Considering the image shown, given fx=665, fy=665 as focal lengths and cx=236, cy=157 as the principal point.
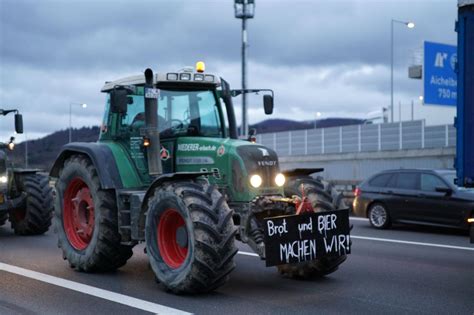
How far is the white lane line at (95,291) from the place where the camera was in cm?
714

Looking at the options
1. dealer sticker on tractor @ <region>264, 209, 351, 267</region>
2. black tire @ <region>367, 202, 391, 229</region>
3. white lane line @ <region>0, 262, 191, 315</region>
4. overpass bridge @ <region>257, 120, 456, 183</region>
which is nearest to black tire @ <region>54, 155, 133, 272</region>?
white lane line @ <region>0, 262, 191, 315</region>

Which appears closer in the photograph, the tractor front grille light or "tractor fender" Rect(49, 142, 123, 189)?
the tractor front grille light

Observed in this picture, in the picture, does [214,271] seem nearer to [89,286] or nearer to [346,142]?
[89,286]

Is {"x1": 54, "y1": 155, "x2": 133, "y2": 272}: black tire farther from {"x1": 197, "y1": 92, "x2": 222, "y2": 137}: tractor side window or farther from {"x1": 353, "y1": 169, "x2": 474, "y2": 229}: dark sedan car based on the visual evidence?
{"x1": 353, "y1": 169, "x2": 474, "y2": 229}: dark sedan car

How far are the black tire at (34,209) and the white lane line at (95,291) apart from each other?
380cm

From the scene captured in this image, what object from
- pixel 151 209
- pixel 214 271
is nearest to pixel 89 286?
pixel 151 209

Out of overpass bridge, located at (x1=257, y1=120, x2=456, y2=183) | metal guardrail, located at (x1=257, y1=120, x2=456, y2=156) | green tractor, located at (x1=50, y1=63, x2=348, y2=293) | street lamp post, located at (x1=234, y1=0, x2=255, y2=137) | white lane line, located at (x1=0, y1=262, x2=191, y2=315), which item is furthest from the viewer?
metal guardrail, located at (x1=257, y1=120, x2=456, y2=156)

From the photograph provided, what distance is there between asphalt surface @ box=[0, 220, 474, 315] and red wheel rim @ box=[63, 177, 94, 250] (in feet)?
1.54

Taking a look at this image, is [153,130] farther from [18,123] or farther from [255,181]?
[18,123]

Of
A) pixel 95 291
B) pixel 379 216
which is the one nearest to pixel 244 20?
pixel 379 216

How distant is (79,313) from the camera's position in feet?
23.1

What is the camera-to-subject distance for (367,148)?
35.6 metres

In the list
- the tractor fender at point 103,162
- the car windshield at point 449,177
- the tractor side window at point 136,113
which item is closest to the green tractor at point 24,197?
the tractor fender at point 103,162

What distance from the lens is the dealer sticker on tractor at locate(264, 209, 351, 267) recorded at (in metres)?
7.62
